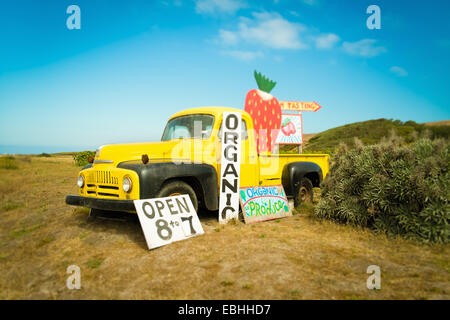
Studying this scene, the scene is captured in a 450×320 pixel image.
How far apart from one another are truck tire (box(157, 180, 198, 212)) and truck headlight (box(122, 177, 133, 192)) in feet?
1.42

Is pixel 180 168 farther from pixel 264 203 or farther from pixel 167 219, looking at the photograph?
pixel 264 203

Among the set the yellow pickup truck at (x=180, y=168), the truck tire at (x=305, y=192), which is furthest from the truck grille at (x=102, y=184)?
the truck tire at (x=305, y=192)

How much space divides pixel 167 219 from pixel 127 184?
742 millimetres

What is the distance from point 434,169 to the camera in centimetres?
422

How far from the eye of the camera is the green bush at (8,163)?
1331 centimetres

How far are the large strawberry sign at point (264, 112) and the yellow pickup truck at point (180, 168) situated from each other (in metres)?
0.28

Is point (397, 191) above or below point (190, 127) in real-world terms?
below

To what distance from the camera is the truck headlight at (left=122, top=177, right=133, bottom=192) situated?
400 cm

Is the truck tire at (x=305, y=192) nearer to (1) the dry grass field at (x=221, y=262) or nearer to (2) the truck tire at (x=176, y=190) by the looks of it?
(1) the dry grass field at (x=221, y=262)

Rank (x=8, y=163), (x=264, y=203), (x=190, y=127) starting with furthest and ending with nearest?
(x=8, y=163), (x=264, y=203), (x=190, y=127)

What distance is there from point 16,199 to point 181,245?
6534 millimetres

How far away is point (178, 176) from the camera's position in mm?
4430

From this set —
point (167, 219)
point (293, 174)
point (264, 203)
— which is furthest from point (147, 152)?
point (293, 174)
